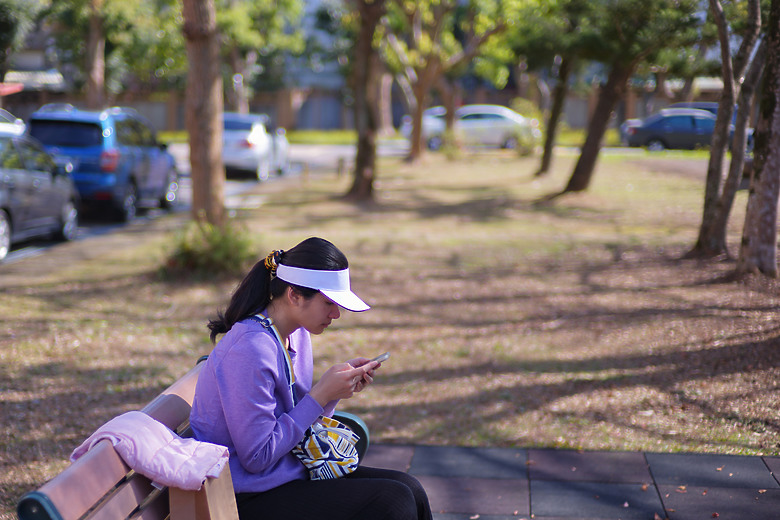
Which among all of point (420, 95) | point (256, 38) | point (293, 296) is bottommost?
point (293, 296)

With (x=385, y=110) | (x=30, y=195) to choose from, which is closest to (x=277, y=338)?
(x=30, y=195)

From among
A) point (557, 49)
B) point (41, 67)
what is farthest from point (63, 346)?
point (41, 67)

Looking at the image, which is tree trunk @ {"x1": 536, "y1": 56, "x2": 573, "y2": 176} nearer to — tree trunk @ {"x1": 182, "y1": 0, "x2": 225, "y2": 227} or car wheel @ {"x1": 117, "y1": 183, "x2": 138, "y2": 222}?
car wheel @ {"x1": 117, "y1": 183, "x2": 138, "y2": 222}

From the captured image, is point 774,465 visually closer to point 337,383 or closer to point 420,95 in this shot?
point 337,383

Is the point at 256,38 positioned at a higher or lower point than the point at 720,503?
higher

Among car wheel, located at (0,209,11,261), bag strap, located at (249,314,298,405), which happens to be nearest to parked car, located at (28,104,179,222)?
car wheel, located at (0,209,11,261)

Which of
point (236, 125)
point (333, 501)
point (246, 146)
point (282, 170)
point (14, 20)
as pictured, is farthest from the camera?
point (14, 20)

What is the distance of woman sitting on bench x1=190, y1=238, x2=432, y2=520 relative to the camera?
2604 millimetres

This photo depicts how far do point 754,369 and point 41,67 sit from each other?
147ft

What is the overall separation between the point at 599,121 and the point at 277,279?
45.5ft

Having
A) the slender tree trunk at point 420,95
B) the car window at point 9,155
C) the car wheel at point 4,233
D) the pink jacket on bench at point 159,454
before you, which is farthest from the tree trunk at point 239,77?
the pink jacket on bench at point 159,454

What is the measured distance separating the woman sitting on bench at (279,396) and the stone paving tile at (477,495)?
120 centimetres

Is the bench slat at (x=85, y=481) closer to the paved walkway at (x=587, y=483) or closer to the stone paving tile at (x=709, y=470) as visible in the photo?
Result: the paved walkway at (x=587, y=483)

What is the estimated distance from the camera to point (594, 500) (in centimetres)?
394
